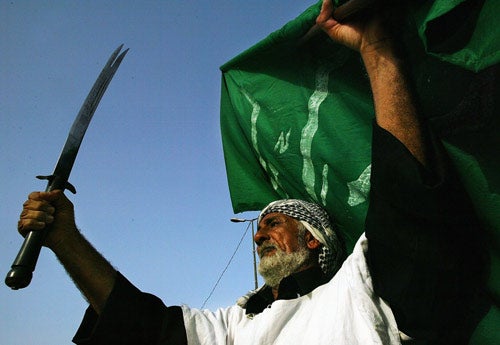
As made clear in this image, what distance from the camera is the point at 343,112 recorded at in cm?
215

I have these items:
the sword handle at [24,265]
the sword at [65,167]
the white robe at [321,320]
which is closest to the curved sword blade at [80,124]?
the sword at [65,167]

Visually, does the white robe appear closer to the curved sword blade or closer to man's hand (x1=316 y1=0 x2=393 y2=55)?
man's hand (x1=316 y1=0 x2=393 y2=55)

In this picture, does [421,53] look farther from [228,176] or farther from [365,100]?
[228,176]

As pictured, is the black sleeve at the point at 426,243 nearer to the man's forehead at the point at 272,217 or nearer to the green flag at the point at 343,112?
the green flag at the point at 343,112

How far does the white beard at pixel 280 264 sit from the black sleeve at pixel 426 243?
990mm

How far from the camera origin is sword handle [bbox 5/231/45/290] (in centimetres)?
161

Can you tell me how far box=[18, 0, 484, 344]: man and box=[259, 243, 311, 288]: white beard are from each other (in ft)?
0.67

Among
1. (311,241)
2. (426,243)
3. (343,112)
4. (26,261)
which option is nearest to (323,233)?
(311,241)

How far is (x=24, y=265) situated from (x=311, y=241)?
1620 mm

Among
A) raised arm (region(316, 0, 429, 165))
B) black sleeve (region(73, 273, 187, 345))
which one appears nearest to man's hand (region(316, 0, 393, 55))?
raised arm (region(316, 0, 429, 165))

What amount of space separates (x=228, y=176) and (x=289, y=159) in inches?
28.6

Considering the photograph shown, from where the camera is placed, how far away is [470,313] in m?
1.52

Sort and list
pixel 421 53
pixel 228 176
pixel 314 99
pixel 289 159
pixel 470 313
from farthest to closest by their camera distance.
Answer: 1. pixel 228 176
2. pixel 289 159
3. pixel 314 99
4. pixel 421 53
5. pixel 470 313

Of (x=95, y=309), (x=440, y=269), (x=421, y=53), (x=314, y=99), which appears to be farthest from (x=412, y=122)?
(x=95, y=309)
